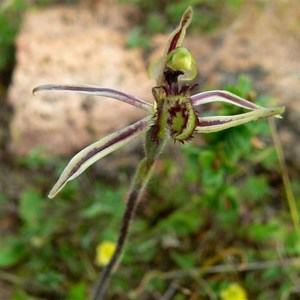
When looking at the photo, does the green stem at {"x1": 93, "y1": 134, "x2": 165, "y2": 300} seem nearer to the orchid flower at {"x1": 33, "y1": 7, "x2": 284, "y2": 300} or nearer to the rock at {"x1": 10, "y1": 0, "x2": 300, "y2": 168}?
the orchid flower at {"x1": 33, "y1": 7, "x2": 284, "y2": 300}

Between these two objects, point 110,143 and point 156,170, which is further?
point 156,170

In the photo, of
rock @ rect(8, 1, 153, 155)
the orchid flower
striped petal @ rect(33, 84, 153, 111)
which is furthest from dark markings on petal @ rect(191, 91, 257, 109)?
rock @ rect(8, 1, 153, 155)

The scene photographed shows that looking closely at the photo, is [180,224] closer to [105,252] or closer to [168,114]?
[105,252]

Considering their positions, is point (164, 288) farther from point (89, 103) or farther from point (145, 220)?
point (89, 103)

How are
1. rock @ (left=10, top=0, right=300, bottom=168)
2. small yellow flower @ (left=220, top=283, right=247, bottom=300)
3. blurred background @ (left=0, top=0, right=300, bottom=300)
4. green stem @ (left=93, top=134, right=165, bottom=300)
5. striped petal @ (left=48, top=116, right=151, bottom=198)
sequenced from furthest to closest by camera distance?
rock @ (left=10, top=0, right=300, bottom=168), blurred background @ (left=0, top=0, right=300, bottom=300), small yellow flower @ (left=220, top=283, right=247, bottom=300), green stem @ (left=93, top=134, right=165, bottom=300), striped petal @ (left=48, top=116, right=151, bottom=198)

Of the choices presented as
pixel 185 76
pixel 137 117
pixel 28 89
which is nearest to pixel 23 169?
pixel 28 89

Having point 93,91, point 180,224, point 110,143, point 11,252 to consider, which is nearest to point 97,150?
point 110,143

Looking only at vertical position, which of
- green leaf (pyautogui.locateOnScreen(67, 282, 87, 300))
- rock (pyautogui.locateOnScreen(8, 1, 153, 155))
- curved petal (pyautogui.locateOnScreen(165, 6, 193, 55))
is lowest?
green leaf (pyautogui.locateOnScreen(67, 282, 87, 300))
